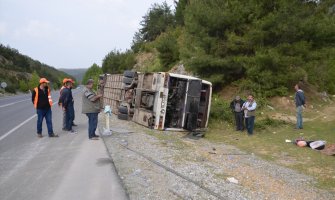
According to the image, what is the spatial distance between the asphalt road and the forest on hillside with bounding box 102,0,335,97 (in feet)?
33.3

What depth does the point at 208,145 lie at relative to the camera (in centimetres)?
1038

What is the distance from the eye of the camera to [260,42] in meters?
17.2

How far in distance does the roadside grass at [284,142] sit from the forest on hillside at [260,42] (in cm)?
325

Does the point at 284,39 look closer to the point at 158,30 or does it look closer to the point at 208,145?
the point at 208,145

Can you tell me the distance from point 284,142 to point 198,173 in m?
5.72

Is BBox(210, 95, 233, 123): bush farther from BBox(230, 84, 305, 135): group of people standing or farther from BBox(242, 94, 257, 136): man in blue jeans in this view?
BBox(242, 94, 257, 136): man in blue jeans

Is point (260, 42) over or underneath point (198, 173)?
over

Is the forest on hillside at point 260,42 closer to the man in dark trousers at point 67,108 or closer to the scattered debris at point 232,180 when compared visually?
the man in dark trousers at point 67,108

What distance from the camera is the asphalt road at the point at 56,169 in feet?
16.6

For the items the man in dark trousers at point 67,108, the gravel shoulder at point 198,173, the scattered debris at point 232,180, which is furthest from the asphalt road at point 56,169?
the scattered debris at point 232,180

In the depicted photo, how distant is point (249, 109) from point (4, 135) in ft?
27.6

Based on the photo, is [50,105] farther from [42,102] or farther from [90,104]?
[90,104]

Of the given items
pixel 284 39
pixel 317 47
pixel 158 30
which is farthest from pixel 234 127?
pixel 158 30

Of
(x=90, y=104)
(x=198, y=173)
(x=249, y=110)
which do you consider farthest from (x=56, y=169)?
(x=249, y=110)
